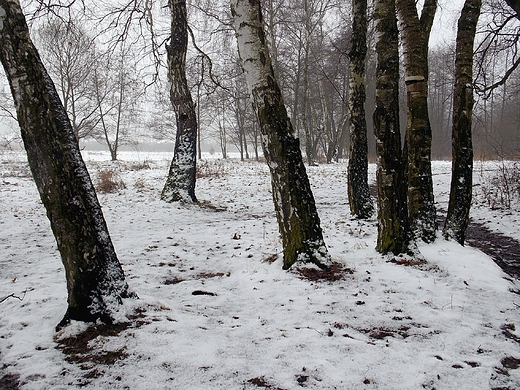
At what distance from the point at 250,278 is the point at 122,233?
11.1 ft

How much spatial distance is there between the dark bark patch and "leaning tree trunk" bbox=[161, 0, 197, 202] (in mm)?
5595

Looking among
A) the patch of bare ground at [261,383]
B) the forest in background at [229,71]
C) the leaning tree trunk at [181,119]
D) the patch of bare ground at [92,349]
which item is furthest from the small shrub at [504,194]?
the patch of bare ground at [92,349]

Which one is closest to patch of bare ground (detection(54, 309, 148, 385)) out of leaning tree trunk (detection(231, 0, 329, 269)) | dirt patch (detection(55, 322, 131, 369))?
dirt patch (detection(55, 322, 131, 369))

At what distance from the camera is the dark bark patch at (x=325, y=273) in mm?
3764

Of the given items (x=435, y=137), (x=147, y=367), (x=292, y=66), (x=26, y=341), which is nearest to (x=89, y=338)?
(x=26, y=341)

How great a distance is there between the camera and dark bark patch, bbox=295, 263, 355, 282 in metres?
3.76

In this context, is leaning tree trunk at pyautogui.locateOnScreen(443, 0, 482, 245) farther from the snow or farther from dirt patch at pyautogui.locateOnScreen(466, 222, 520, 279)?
dirt patch at pyautogui.locateOnScreen(466, 222, 520, 279)

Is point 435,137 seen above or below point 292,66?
below

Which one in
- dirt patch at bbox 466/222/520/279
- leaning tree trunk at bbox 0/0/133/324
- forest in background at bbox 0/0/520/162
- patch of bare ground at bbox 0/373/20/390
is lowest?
dirt patch at bbox 466/222/520/279

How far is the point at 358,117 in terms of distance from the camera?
7.05 m

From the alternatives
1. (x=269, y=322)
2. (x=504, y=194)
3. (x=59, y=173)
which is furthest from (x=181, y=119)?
(x=504, y=194)

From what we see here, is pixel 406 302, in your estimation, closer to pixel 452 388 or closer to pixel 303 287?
pixel 303 287

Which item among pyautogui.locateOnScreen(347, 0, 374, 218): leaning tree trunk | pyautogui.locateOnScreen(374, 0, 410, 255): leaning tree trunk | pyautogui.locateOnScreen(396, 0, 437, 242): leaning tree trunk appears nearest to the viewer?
pyautogui.locateOnScreen(374, 0, 410, 255): leaning tree trunk

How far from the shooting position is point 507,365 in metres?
2.22
